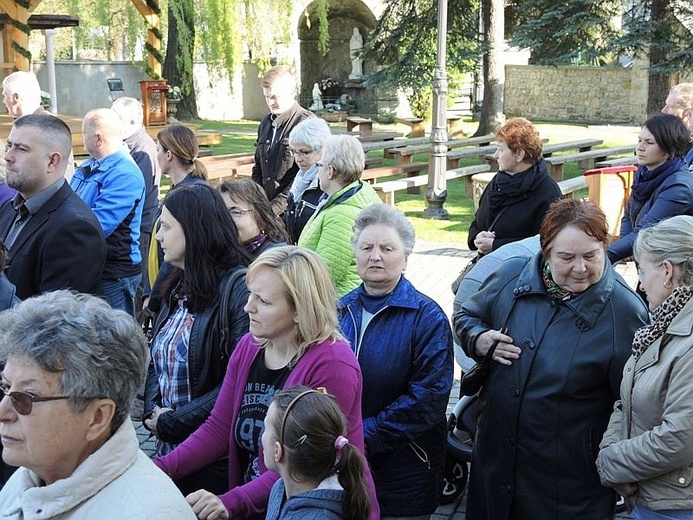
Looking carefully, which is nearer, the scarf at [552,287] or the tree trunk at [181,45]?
the scarf at [552,287]

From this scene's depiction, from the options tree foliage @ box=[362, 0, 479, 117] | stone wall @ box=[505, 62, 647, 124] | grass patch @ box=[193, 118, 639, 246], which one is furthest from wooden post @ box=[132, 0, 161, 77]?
stone wall @ box=[505, 62, 647, 124]

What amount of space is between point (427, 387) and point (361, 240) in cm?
73

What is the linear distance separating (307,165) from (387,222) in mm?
→ 2221

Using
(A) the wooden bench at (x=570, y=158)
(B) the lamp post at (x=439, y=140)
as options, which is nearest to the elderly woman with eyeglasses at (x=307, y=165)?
(B) the lamp post at (x=439, y=140)

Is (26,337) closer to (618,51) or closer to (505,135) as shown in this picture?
(505,135)

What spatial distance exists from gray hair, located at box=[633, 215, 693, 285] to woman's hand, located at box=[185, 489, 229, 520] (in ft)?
6.21

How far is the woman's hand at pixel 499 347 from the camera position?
149 inches

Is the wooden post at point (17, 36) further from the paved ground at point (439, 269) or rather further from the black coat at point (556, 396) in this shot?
the black coat at point (556, 396)

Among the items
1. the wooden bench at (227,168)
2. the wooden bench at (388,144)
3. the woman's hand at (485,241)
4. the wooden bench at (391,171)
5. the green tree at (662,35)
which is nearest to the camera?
the woman's hand at (485,241)

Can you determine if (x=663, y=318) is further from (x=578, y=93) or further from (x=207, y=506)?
(x=578, y=93)

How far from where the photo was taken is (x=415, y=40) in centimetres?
2441

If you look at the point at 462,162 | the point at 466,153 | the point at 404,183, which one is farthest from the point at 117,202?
the point at 462,162

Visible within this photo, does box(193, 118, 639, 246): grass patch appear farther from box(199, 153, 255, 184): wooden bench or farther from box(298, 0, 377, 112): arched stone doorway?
box(298, 0, 377, 112): arched stone doorway

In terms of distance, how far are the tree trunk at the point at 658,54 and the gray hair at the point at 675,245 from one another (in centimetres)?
1792
